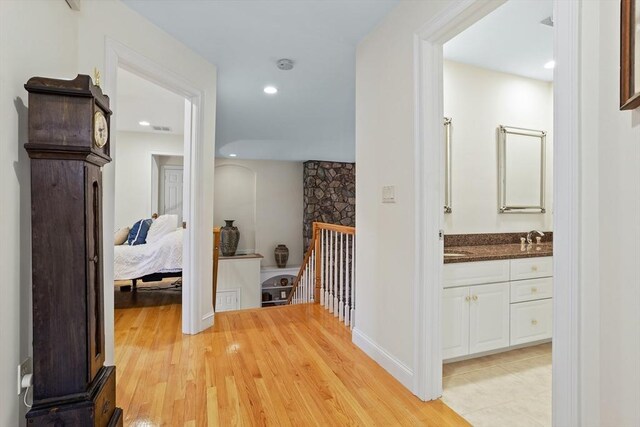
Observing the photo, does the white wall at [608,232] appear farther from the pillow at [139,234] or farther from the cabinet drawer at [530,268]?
the pillow at [139,234]

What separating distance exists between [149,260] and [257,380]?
2328 millimetres

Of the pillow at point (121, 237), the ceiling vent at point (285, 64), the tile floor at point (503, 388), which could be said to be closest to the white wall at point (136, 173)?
the pillow at point (121, 237)

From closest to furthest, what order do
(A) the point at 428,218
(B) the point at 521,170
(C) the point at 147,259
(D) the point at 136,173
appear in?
(A) the point at 428,218 < (B) the point at 521,170 < (C) the point at 147,259 < (D) the point at 136,173

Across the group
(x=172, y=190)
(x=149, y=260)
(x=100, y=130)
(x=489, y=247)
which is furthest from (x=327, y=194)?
(x=100, y=130)

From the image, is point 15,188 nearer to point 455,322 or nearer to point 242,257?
point 455,322

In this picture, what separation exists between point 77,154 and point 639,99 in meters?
1.83

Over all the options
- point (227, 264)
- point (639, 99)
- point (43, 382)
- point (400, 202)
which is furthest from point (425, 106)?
point (227, 264)

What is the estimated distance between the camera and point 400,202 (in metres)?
1.96

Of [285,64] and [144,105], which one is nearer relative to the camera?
[285,64]

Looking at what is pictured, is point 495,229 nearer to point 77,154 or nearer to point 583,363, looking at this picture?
point 583,363

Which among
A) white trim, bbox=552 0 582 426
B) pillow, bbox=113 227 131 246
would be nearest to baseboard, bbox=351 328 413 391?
white trim, bbox=552 0 582 426

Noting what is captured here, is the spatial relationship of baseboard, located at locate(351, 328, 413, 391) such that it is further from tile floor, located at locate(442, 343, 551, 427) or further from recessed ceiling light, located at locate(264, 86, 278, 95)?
recessed ceiling light, located at locate(264, 86, 278, 95)

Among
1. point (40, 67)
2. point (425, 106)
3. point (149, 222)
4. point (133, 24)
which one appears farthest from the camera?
point (149, 222)

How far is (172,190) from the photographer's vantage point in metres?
5.92
